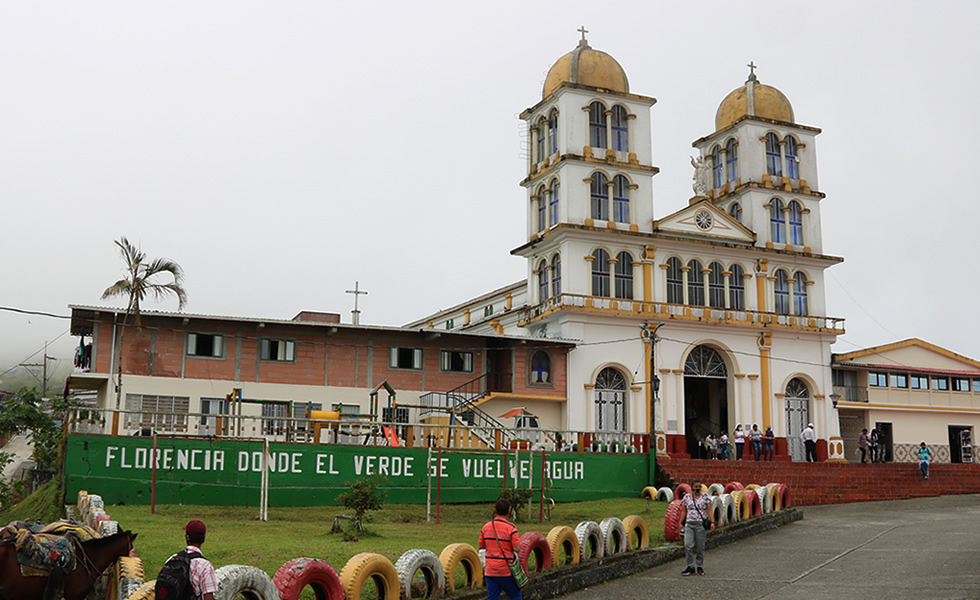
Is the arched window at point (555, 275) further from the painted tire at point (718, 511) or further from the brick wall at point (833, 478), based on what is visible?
the painted tire at point (718, 511)

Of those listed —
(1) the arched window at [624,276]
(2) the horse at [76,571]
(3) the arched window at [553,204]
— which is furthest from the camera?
(3) the arched window at [553,204]

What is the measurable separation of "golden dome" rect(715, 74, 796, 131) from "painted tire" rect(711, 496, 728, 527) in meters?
28.8

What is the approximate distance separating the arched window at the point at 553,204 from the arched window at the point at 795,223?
11.6m

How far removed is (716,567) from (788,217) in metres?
30.9

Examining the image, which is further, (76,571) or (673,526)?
(673,526)

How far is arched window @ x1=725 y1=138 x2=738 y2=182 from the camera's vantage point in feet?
150

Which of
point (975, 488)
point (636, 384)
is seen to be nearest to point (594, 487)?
point (636, 384)

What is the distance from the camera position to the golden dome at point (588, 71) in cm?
4153

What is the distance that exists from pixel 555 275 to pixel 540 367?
460 centimetres

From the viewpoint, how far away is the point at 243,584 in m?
9.32

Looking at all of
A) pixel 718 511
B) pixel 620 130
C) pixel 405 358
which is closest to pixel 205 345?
pixel 405 358

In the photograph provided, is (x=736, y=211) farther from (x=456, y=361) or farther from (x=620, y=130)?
(x=456, y=361)

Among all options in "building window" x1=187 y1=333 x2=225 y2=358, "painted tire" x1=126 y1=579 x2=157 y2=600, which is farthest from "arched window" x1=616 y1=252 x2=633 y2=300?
"painted tire" x1=126 y1=579 x2=157 y2=600

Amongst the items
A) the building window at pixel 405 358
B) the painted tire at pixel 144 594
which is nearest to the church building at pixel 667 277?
the building window at pixel 405 358
